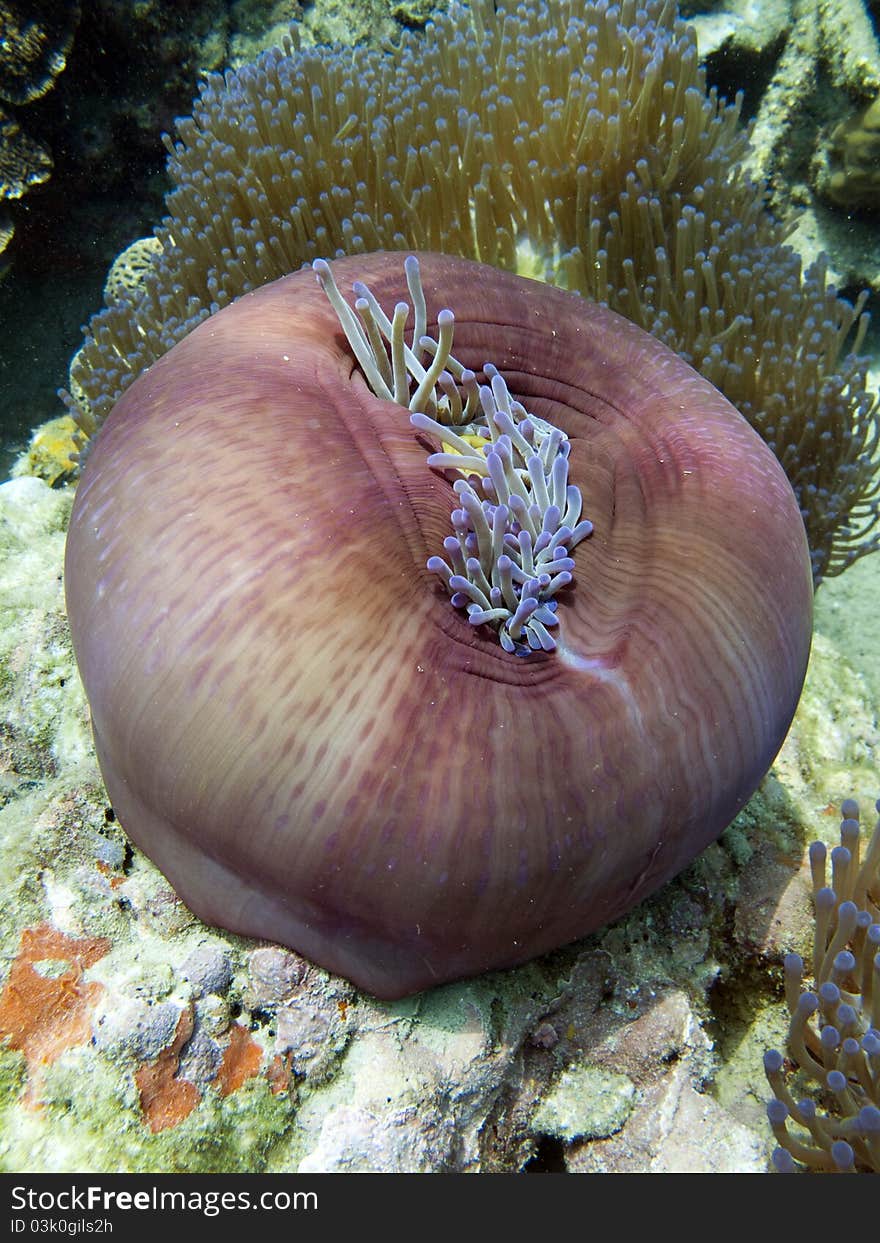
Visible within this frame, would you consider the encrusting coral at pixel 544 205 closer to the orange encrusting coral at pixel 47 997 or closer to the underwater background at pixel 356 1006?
the underwater background at pixel 356 1006

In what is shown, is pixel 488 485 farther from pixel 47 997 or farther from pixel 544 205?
pixel 544 205

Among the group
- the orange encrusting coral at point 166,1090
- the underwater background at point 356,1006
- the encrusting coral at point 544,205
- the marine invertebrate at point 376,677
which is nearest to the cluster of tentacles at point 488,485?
the marine invertebrate at point 376,677

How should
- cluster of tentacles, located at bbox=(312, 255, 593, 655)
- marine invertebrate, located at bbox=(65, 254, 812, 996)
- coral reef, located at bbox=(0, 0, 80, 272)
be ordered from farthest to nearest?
1. coral reef, located at bbox=(0, 0, 80, 272)
2. cluster of tentacles, located at bbox=(312, 255, 593, 655)
3. marine invertebrate, located at bbox=(65, 254, 812, 996)

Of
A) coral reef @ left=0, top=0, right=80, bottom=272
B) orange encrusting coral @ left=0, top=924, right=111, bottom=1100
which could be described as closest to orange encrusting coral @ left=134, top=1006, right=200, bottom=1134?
orange encrusting coral @ left=0, top=924, right=111, bottom=1100

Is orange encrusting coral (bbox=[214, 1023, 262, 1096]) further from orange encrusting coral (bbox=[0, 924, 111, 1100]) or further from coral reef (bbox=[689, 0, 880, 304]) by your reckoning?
coral reef (bbox=[689, 0, 880, 304])

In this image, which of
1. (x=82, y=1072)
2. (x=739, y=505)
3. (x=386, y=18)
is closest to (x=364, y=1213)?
(x=82, y=1072)

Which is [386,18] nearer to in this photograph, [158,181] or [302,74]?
[158,181]
